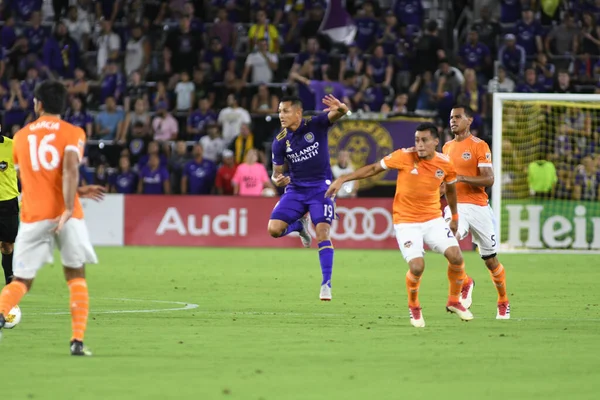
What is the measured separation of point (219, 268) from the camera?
67.4 ft

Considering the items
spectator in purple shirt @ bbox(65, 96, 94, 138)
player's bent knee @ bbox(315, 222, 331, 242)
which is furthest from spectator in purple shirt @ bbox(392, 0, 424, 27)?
player's bent knee @ bbox(315, 222, 331, 242)

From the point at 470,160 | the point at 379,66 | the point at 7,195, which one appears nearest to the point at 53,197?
the point at 7,195

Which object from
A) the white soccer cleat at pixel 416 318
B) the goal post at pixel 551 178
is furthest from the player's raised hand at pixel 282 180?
the goal post at pixel 551 178

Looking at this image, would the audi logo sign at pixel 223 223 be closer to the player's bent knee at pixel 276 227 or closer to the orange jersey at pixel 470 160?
the player's bent knee at pixel 276 227

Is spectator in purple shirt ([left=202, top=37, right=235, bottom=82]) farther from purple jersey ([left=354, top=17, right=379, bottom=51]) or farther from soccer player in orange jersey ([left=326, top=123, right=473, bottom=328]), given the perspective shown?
soccer player in orange jersey ([left=326, top=123, right=473, bottom=328])

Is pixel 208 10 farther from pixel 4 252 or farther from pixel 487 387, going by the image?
pixel 487 387

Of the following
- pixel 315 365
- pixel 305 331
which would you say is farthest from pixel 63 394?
pixel 305 331

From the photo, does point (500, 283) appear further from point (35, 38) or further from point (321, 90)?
point (35, 38)

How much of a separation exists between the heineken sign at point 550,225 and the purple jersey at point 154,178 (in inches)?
295

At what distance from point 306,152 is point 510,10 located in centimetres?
1633

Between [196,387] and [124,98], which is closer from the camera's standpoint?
[196,387]

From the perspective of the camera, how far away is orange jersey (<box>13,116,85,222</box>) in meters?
8.99

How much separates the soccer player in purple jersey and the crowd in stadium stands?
11.0 m

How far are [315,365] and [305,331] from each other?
238 cm
